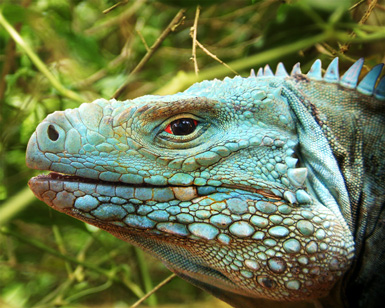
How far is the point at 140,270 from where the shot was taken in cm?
433

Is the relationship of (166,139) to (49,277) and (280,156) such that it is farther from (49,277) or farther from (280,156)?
(49,277)

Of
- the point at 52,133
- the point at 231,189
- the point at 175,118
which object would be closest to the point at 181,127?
the point at 175,118

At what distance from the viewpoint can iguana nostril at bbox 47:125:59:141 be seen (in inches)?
69.9

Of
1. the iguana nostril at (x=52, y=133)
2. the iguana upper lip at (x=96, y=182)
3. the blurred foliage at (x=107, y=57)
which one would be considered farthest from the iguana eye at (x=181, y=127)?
the blurred foliage at (x=107, y=57)

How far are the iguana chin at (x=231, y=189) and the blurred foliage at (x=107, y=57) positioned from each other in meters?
0.65

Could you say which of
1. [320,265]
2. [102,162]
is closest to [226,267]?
[320,265]

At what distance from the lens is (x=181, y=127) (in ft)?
6.22

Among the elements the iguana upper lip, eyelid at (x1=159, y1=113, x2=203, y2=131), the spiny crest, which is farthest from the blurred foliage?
the iguana upper lip

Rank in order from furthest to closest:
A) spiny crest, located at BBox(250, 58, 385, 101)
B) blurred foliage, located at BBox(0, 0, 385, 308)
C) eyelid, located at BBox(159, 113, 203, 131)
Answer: blurred foliage, located at BBox(0, 0, 385, 308), spiny crest, located at BBox(250, 58, 385, 101), eyelid, located at BBox(159, 113, 203, 131)

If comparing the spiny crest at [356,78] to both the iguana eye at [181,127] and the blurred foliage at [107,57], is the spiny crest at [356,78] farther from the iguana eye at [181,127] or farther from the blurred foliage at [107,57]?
the iguana eye at [181,127]

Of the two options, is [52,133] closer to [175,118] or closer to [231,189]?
[175,118]

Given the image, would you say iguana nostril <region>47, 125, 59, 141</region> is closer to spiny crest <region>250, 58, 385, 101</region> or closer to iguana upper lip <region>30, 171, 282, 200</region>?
iguana upper lip <region>30, 171, 282, 200</region>

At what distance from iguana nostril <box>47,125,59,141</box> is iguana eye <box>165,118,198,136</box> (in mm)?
466

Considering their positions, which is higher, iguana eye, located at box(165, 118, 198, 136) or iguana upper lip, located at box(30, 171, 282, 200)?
iguana eye, located at box(165, 118, 198, 136)
